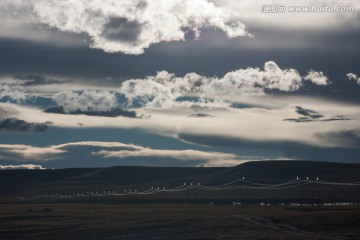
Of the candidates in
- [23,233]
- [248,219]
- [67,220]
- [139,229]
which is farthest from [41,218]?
[248,219]

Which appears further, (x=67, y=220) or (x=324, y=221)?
(x=67, y=220)

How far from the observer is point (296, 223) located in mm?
119500

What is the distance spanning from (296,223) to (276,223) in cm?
426

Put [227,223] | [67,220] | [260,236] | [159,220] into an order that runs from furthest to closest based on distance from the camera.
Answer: [67,220], [159,220], [227,223], [260,236]

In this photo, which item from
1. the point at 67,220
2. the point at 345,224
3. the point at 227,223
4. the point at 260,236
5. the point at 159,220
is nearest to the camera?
the point at 260,236

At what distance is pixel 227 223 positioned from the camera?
402 feet

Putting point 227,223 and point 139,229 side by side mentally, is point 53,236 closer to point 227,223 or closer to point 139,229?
point 139,229

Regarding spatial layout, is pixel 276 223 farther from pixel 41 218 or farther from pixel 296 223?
pixel 41 218

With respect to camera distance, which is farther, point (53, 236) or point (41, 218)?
point (41, 218)

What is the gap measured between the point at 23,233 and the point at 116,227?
17.7 m

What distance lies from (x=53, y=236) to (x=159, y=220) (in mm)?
22755

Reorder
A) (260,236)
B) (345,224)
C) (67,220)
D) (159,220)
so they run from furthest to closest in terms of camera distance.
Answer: (67,220)
(159,220)
(345,224)
(260,236)

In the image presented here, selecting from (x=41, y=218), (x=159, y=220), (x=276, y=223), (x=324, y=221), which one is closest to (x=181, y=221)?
(x=159, y=220)

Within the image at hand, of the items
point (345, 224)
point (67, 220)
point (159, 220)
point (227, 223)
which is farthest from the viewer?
point (67, 220)
